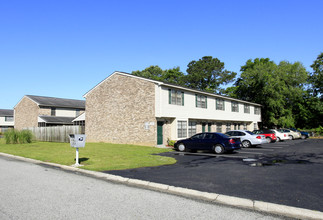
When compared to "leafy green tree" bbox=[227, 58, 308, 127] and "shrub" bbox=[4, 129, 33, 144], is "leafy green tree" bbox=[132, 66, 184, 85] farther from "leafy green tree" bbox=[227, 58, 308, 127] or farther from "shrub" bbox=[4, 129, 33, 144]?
"shrub" bbox=[4, 129, 33, 144]

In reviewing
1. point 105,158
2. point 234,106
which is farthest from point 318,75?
point 105,158

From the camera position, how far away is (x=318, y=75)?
1649 inches

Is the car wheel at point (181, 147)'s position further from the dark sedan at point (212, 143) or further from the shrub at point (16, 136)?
the shrub at point (16, 136)

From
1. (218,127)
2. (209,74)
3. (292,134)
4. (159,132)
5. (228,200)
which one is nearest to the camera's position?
(228,200)

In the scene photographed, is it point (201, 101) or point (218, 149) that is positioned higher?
point (201, 101)

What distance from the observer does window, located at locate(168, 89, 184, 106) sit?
21931 millimetres

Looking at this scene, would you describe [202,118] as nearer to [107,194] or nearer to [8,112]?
[107,194]

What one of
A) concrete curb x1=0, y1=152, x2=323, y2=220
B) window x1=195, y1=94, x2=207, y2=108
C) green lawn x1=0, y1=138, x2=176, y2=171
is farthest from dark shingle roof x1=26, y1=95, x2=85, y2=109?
concrete curb x1=0, y1=152, x2=323, y2=220

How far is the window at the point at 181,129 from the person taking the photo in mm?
22688

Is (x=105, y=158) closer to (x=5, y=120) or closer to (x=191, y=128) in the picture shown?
(x=191, y=128)

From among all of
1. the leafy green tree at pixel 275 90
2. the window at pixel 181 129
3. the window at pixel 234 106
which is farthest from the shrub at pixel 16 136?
the leafy green tree at pixel 275 90

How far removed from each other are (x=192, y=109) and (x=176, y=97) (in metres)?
2.77

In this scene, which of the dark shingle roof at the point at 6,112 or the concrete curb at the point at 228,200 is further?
the dark shingle roof at the point at 6,112

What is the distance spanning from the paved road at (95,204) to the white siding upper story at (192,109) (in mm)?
13657
